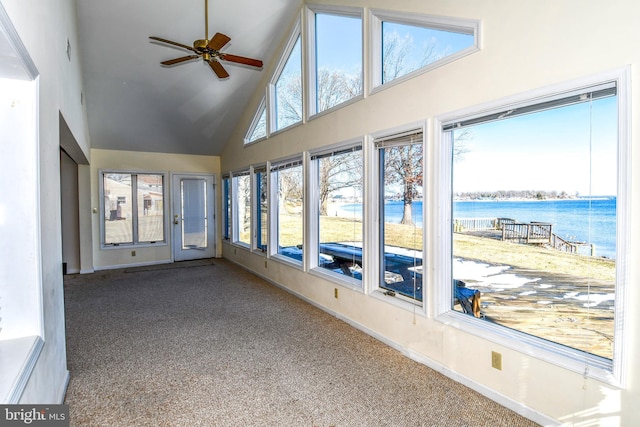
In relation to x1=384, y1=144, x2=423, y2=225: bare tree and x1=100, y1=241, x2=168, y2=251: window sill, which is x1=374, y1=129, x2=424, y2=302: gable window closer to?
x1=384, y1=144, x2=423, y2=225: bare tree

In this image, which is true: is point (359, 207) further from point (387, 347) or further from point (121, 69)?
point (121, 69)

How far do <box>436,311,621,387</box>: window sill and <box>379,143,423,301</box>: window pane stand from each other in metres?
0.53

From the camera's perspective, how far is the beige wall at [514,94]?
5.85ft

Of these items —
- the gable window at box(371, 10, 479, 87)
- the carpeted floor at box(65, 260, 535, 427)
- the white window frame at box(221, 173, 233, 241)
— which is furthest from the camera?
the white window frame at box(221, 173, 233, 241)

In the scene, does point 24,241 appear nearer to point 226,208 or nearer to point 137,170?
point 137,170

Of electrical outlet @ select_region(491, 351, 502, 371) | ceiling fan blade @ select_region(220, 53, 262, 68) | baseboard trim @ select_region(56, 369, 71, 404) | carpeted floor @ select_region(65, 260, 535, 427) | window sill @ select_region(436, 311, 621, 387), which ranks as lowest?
carpeted floor @ select_region(65, 260, 535, 427)

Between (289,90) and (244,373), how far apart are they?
4.13 m

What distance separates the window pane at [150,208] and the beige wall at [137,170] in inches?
6.3

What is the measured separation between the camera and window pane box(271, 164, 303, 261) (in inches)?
198

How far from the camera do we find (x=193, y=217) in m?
8.00

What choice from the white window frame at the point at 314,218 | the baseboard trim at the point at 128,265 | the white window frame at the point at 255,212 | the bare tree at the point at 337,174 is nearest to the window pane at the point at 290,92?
the white window frame at the point at 314,218

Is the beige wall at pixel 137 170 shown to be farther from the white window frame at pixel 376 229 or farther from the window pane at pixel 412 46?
the window pane at pixel 412 46

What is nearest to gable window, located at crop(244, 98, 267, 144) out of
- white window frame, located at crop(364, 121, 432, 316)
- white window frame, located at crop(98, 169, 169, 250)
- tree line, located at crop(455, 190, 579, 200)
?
white window frame, located at crop(98, 169, 169, 250)

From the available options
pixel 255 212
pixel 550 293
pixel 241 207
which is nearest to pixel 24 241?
pixel 550 293
